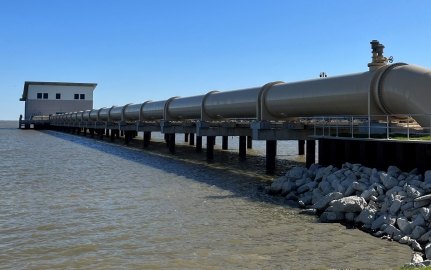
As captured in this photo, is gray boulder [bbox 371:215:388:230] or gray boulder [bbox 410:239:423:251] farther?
gray boulder [bbox 371:215:388:230]

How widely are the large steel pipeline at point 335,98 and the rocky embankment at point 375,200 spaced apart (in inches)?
129

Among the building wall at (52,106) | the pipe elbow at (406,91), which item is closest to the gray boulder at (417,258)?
the pipe elbow at (406,91)

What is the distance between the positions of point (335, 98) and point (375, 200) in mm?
8525

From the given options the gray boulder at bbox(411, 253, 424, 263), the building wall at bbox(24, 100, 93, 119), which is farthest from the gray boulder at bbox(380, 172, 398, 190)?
the building wall at bbox(24, 100, 93, 119)

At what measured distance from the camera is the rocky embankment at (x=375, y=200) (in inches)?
470

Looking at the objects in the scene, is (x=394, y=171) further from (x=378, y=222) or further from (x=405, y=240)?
(x=405, y=240)

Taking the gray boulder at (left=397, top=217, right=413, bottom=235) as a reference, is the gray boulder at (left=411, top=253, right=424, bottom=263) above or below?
below

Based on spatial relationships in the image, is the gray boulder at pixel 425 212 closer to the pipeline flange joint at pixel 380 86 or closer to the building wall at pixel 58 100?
the pipeline flange joint at pixel 380 86

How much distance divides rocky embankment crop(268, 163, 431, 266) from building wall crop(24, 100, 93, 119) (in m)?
98.6

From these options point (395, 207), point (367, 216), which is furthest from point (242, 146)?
point (395, 207)

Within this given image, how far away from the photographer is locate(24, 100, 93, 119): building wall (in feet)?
365

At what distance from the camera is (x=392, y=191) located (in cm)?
1430

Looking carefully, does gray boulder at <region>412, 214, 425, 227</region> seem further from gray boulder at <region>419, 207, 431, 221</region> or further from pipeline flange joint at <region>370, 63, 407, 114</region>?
pipeline flange joint at <region>370, 63, 407, 114</region>

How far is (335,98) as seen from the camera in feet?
72.2
